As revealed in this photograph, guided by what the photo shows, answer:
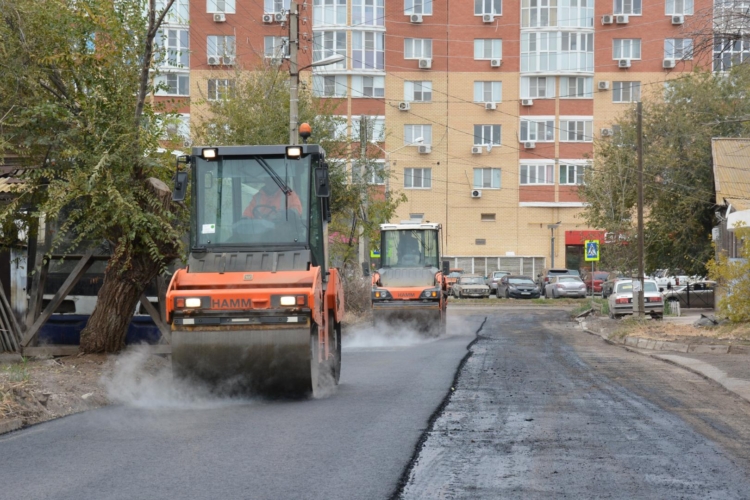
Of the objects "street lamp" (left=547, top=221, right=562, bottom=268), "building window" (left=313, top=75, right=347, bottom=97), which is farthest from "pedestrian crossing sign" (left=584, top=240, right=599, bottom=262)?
"building window" (left=313, top=75, right=347, bottom=97)

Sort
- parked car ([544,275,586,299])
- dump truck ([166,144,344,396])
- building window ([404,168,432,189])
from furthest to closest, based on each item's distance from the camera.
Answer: building window ([404,168,432,189]), parked car ([544,275,586,299]), dump truck ([166,144,344,396])

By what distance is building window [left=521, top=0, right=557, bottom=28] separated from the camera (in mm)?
62062

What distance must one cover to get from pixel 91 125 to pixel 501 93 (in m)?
49.9

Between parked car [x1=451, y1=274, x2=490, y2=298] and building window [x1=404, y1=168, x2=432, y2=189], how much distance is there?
7.66m

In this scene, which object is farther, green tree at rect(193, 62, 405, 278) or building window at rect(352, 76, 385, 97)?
building window at rect(352, 76, 385, 97)

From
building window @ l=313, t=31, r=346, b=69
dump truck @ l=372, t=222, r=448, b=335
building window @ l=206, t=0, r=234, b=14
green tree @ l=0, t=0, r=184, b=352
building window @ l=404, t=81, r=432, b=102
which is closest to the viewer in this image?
green tree @ l=0, t=0, r=184, b=352

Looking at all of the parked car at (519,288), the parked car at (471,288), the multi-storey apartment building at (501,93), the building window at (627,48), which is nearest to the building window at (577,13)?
the multi-storey apartment building at (501,93)

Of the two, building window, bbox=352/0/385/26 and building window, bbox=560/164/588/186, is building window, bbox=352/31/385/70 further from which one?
building window, bbox=560/164/588/186

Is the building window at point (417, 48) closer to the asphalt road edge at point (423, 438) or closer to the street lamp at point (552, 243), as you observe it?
the street lamp at point (552, 243)

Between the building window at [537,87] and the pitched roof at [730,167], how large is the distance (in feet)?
78.5

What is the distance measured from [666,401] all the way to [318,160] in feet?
16.4

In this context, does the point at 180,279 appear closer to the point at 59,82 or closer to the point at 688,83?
the point at 59,82

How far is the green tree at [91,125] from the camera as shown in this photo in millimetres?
14688

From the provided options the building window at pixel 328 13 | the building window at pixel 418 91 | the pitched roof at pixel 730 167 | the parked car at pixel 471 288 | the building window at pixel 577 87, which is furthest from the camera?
the building window at pixel 577 87
